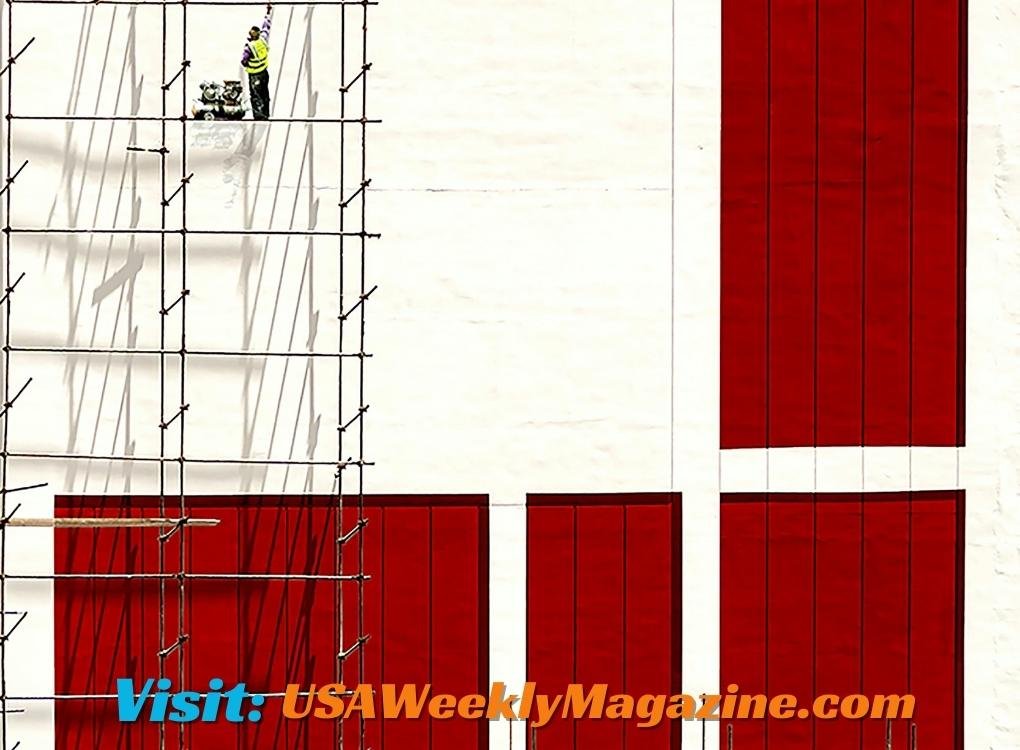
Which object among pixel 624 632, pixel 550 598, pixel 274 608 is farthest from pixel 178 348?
pixel 624 632

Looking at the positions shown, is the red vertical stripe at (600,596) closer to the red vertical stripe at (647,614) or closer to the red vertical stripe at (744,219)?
the red vertical stripe at (647,614)

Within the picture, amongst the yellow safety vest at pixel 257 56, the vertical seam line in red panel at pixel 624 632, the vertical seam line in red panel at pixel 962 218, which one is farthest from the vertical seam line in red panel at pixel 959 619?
the yellow safety vest at pixel 257 56

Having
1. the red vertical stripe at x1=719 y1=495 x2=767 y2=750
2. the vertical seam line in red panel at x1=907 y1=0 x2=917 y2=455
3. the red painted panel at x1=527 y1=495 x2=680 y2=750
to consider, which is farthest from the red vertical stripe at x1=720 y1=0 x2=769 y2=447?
the vertical seam line in red panel at x1=907 y1=0 x2=917 y2=455

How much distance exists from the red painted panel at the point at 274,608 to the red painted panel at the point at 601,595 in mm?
564

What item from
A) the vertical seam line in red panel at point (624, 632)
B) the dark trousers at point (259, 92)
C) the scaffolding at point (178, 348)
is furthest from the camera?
the vertical seam line in red panel at point (624, 632)

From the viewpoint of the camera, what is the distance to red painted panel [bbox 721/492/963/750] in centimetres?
1224

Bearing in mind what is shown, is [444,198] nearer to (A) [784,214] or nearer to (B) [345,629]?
(A) [784,214]

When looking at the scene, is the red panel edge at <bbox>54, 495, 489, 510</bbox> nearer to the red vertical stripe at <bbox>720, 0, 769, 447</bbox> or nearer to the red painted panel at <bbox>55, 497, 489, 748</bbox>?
the red painted panel at <bbox>55, 497, 489, 748</bbox>

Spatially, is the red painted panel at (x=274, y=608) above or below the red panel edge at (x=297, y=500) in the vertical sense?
below

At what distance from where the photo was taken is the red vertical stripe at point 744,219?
1209cm

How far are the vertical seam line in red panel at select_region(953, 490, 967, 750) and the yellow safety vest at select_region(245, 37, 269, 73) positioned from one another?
7777 millimetres

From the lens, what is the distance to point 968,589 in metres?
12.3

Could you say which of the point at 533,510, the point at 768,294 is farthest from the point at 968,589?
the point at 533,510

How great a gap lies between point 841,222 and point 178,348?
6431mm
